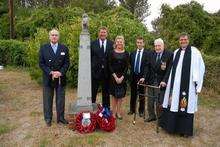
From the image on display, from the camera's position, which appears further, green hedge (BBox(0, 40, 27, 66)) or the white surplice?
green hedge (BBox(0, 40, 27, 66))

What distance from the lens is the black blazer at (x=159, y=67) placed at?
30.5ft

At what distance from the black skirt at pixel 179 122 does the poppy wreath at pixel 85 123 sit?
1488 millimetres

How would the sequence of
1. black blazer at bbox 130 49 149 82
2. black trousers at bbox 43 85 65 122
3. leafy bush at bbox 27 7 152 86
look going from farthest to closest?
leafy bush at bbox 27 7 152 86 < black blazer at bbox 130 49 149 82 < black trousers at bbox 43 85 65 122

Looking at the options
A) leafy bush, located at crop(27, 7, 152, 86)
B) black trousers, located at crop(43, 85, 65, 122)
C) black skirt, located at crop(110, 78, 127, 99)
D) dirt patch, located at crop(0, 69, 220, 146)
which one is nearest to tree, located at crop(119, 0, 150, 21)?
leafy bush, located at crop(27, 7, 152, 86)

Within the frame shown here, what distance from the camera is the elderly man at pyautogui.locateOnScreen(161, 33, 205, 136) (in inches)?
350

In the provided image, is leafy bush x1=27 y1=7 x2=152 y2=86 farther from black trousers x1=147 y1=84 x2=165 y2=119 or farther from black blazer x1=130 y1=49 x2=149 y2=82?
black trousers x1=147 y1=84 x2=165 y2=119

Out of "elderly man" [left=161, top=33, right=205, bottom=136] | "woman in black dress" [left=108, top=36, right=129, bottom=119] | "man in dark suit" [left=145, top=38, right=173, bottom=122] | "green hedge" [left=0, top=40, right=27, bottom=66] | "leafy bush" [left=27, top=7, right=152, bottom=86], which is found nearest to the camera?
"elderly man" [left=161, top=33, right=205, bottom=136]

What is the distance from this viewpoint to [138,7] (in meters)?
42.1

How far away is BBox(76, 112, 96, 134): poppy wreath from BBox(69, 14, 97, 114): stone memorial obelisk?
0.28 meters

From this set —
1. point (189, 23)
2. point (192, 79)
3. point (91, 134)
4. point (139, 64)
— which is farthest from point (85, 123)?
point (189, 23)

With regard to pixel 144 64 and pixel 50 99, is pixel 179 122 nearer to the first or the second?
pixel 144 64

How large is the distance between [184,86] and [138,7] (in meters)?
33.8

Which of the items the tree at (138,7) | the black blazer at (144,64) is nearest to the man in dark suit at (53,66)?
the black blazer at (144,64)

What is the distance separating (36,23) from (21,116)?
51.7ft
